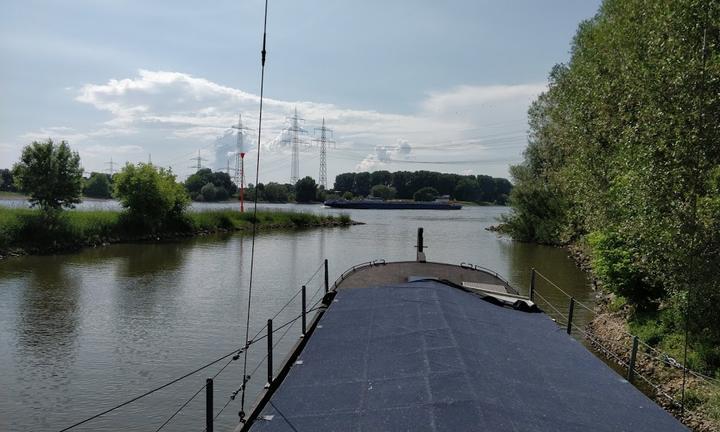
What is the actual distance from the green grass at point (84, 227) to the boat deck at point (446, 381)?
42909mm

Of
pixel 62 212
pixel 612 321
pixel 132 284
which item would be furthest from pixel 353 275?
pixel 62 212

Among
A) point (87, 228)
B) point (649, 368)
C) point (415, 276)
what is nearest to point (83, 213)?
point (87, 228)

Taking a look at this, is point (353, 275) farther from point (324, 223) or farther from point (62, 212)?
point (324, 223)

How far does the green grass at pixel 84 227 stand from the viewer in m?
45.2

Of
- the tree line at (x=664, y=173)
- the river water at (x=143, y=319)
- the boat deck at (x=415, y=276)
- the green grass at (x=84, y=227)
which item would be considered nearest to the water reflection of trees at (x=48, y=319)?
the river water at (x=143, y=319)

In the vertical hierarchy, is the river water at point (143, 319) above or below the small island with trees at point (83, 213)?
below

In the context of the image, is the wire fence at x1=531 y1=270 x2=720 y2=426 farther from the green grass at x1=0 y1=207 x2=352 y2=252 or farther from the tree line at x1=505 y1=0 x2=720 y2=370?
the green grass at x1=0 y1=207 x2=352 y2=252

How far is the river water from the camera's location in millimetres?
15062

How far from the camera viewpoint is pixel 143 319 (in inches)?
937

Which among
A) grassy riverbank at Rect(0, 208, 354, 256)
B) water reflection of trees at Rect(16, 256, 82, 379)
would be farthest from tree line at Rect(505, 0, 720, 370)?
grassy riverbank at Rect(0, 208, 354, 256)

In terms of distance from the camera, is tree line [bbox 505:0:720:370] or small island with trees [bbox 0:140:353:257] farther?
small island with trees [bbox 0:140:353:257]

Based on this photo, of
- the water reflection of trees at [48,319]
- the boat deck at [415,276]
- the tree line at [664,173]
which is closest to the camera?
the tree line at [664,173]

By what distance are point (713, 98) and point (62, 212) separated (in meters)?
53.6

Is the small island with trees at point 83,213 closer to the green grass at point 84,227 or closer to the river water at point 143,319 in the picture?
the green grass at point 84,227
